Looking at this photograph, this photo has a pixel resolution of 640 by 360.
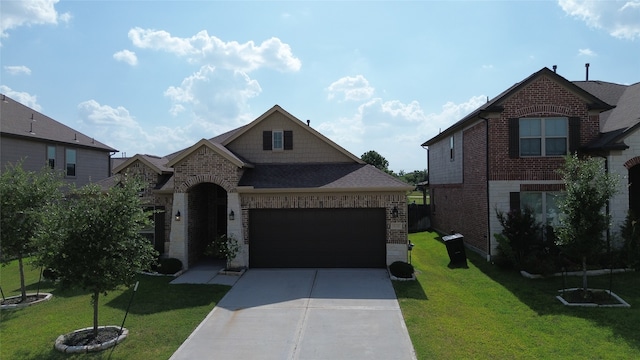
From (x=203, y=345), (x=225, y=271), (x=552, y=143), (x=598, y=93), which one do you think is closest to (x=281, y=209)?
(x=225, y=271)

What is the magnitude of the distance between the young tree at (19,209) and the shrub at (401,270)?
429 inches

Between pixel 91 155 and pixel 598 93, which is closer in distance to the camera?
pixel 598 93

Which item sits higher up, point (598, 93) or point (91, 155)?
point (598, 93)

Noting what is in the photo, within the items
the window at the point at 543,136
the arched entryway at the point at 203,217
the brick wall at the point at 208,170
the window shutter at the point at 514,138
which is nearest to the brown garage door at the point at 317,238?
the brick wall at the point at 208,170

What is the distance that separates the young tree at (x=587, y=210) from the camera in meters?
11.0

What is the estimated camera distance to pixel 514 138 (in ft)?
51.0

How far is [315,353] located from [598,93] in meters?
18.9

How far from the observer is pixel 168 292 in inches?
481

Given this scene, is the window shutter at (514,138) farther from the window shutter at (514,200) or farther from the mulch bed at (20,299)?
the mulch bed at (20,299)

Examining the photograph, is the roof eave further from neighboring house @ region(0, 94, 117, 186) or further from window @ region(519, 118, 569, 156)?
neighboring house @ region(0, 94, 117, 186)

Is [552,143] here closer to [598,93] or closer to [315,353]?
[598,93]

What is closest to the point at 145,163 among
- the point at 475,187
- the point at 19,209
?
the point at 19,209

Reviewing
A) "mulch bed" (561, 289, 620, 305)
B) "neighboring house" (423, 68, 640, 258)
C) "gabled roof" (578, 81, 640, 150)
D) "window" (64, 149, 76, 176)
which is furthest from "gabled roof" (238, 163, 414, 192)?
"window" (64, 149, 76, 176)

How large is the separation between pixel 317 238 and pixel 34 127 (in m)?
18.9
